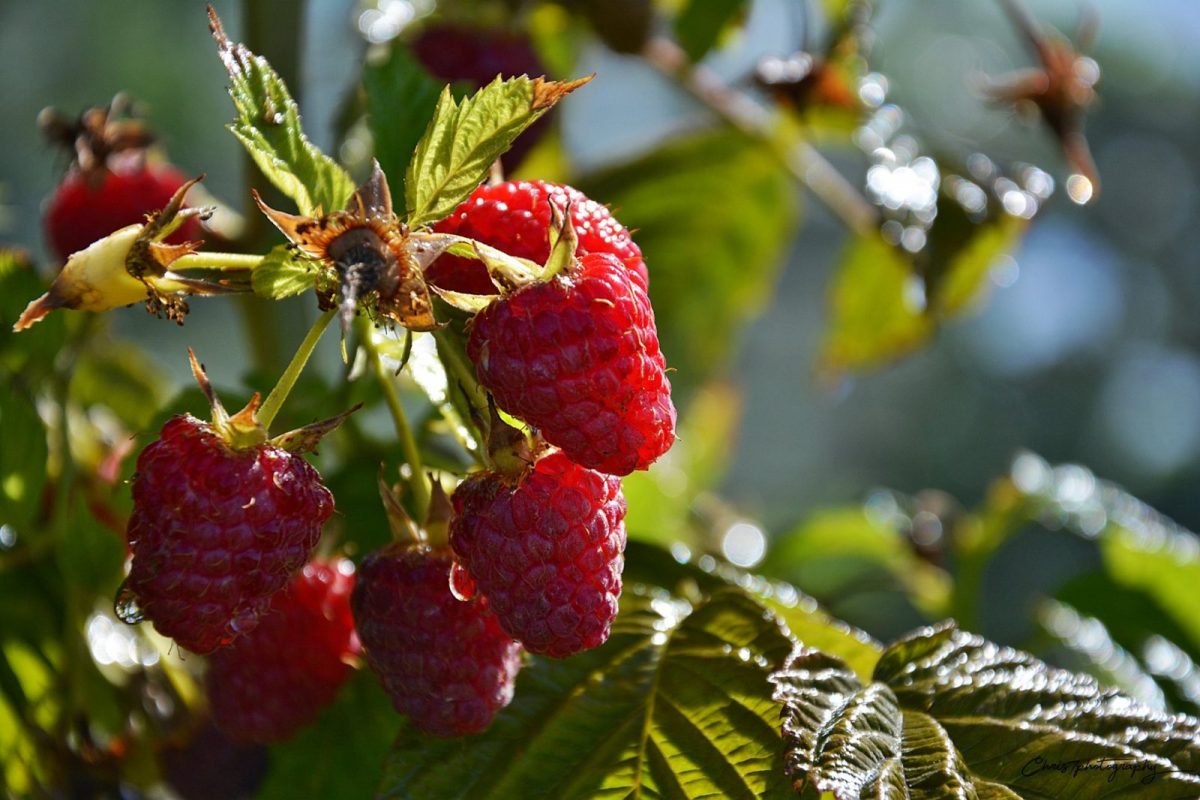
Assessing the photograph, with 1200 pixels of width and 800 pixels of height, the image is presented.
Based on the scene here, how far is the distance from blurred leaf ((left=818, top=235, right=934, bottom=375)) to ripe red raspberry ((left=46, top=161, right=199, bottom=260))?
0.55m

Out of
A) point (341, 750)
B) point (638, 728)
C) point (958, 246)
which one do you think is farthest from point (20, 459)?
point (958, 246)

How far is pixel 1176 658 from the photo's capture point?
27.5 inches

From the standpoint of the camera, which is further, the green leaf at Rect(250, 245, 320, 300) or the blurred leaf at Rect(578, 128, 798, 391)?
the blurred leaf at Rect(578, 128, 798, 391)

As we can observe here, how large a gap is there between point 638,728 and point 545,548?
0.11 m

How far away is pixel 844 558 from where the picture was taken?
3.03 ft

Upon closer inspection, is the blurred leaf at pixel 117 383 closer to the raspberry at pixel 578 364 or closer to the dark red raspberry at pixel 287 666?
the dark red raspberry at pixel 287 666

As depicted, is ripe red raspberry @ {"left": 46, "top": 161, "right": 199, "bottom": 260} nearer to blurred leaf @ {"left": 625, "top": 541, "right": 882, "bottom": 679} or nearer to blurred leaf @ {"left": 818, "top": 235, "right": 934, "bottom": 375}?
blurred leaf @ {"left": 625, "top": 541, "right": 882, "bottom": 679}

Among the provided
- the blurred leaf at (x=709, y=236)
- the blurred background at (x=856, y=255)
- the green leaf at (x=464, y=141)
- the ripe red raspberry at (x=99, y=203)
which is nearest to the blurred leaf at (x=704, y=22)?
the blurred background at (x=856, y=255)

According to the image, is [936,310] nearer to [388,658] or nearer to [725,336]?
[725,336]

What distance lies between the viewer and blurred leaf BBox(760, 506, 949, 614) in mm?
878

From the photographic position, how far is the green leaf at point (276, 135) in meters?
0.36

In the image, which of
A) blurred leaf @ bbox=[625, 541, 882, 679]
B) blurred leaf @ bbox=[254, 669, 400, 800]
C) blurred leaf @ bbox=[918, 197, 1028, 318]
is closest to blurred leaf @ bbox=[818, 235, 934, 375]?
blurred leaf @ bbox=[918, 197, 1028, 318]

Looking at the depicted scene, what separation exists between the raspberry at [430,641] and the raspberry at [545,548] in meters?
0.03

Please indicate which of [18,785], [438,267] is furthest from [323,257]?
[18,785]
